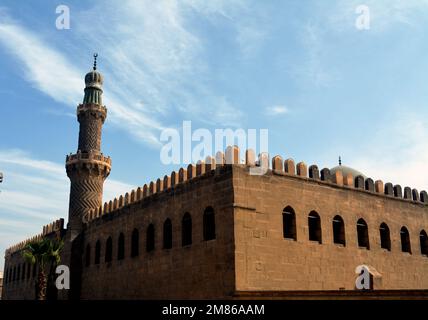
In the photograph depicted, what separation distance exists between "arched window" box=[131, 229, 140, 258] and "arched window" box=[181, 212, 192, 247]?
10.8 feet

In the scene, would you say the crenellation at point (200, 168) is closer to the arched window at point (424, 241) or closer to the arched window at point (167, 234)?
the arched window at point (167, 234)

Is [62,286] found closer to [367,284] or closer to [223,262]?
[223,262]

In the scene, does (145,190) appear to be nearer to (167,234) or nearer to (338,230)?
(167,234)

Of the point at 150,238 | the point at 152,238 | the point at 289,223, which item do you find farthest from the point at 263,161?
the point at 150,238

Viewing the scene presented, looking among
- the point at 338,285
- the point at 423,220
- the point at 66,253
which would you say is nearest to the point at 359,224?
the point at 338,285

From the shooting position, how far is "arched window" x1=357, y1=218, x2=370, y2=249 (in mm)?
17438

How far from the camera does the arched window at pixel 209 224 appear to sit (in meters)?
15.2

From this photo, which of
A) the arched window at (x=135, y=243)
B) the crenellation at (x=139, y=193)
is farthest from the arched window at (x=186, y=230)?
the crenellation at (x=139, y=193)

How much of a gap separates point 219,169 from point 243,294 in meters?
3.92

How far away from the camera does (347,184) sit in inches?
690

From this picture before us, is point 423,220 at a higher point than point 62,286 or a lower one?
higher

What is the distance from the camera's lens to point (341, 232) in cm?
1684

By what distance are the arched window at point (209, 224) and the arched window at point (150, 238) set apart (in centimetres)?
351

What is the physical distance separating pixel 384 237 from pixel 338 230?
104 inches
